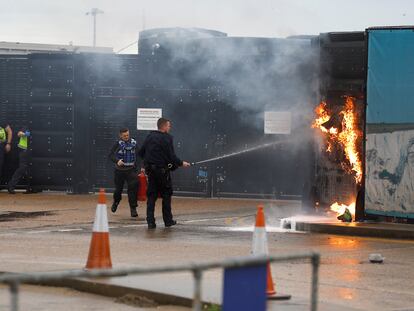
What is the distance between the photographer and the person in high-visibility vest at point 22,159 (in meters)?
23.7

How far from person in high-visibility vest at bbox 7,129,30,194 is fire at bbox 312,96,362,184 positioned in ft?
30.0

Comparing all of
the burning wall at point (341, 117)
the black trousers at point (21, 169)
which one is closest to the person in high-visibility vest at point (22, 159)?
the black trousers at point (21, 169)

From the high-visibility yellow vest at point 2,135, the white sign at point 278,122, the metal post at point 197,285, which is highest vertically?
the white sign at point 278,122

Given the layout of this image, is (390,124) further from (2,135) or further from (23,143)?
(2,135)

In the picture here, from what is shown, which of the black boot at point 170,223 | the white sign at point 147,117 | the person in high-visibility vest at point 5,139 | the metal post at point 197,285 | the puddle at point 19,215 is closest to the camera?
the metal post at point 197,285

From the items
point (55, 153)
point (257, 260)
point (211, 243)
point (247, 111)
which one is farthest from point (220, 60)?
point (257, 260)

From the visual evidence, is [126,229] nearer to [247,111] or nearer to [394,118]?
[394,118]

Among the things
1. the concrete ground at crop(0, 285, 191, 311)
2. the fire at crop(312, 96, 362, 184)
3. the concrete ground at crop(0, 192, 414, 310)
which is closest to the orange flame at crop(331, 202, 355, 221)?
the fire at crop(312, 96, 362, 184)

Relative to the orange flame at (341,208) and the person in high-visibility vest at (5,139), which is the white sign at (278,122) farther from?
the person in high-visibility vest at (5,139)

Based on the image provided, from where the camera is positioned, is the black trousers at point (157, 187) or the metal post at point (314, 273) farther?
the black trousers at point (157, 187)

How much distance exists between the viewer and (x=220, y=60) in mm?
22547

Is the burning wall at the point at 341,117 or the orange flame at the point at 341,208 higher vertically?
the burning wall at the point at 341,117

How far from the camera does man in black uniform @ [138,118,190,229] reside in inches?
619

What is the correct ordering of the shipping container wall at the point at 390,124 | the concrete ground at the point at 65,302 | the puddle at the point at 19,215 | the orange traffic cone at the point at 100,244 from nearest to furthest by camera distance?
the concrete ground at the point at 65,302, the orange traffic cone at the point at 100,244, the shipping container wall at the point at 390,124, the puddle at the point at 19,215
